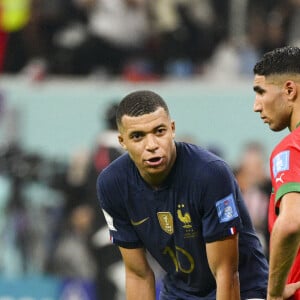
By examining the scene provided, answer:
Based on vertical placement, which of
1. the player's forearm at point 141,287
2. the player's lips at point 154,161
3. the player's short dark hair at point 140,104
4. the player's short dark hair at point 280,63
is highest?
the player's short dark hair at point 280,63

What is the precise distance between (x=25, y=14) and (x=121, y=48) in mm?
1086

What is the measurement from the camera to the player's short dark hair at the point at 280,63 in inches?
207

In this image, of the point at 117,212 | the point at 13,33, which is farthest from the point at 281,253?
the point at 13,33

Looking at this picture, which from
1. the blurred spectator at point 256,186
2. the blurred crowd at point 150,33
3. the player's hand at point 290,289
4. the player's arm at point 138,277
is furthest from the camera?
the blurred crowd at point 150,33

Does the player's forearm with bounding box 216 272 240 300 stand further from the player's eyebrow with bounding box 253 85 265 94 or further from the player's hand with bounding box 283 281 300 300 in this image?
the player's eyebrow with bounding box 253 85 265 94

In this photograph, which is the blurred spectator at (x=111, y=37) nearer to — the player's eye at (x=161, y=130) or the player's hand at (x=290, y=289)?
the player's eye at (x=161, y=130)

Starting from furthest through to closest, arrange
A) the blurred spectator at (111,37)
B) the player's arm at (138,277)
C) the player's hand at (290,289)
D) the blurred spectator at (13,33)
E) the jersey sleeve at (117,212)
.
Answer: the blurred spectator at (13,33)
the blurred spectator at (111,37)
the player's arm at (138,277)
the jersey sleeve at (117,212)
the player's hand at (290,289)

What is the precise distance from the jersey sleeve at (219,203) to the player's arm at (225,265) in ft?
0.13

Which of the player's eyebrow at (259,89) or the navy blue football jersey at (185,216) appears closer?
the player's eyebrow at (259,89)

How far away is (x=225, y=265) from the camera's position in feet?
17.8

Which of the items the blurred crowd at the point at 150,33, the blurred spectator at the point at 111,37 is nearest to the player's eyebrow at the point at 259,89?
the blurred crowd at the point at 150,33

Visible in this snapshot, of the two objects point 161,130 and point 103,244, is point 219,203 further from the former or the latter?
point 103,244

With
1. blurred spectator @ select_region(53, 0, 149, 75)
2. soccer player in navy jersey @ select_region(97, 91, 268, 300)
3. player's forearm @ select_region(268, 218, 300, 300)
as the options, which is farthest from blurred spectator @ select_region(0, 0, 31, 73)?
player's forearm @ select_region(268, 218, 300, 300)

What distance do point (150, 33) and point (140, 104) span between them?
611 cm
